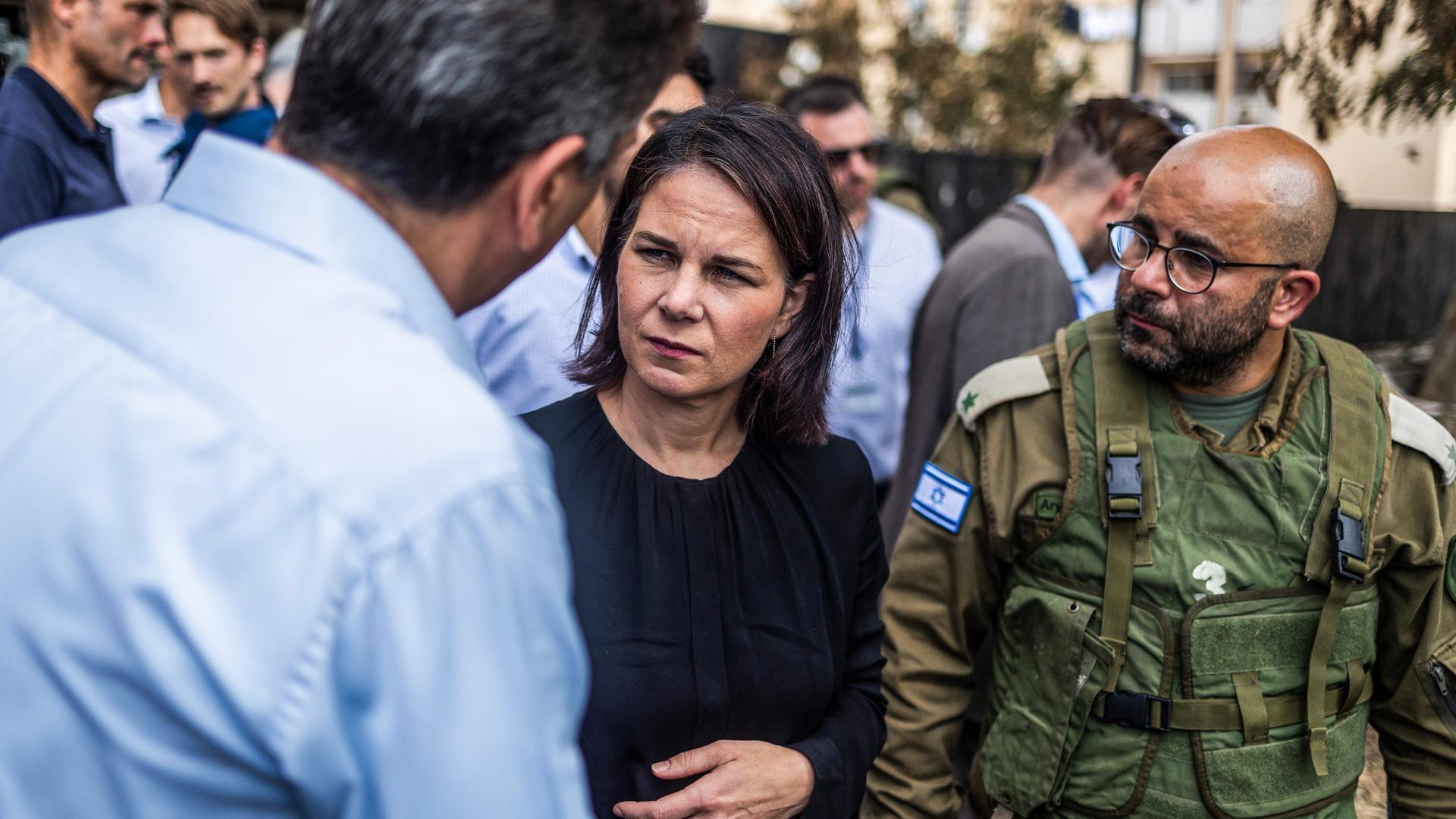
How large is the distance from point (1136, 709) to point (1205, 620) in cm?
22

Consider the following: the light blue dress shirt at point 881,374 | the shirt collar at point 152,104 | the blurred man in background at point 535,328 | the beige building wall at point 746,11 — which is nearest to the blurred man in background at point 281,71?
the shirt collar at point 152,104

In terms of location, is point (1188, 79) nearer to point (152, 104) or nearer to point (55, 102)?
point (152, 104)

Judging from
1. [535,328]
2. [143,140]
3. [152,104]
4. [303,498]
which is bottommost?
[535,328]

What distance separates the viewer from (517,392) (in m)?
2.99

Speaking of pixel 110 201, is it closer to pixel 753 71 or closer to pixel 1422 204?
pixel 753 71

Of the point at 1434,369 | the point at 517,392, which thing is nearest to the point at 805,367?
the point at 517,392

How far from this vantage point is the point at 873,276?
5.03 m

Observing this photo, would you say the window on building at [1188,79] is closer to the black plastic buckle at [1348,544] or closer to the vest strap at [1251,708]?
the black plastic buckle at [1348,544]

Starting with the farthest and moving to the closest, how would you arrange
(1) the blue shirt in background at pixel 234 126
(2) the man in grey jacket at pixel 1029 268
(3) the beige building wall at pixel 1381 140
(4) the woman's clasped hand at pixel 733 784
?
(1) the blue shirt in background at pixel 234 126 < (2) the man in grey jacket at pixel 1029 268 < (3) the beige building wall at pixel 1381 140 < (4) the woman's clasped hand at pixel 733 784

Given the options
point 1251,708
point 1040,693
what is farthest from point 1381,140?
point 1040,693

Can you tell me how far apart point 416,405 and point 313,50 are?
0.36 m

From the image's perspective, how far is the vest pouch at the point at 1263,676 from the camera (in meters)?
2.22

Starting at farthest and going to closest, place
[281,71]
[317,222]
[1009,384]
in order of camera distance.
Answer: [281,71], [1009,384], [317,222]

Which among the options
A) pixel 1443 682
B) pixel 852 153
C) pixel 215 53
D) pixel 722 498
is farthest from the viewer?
pixel 852 153
